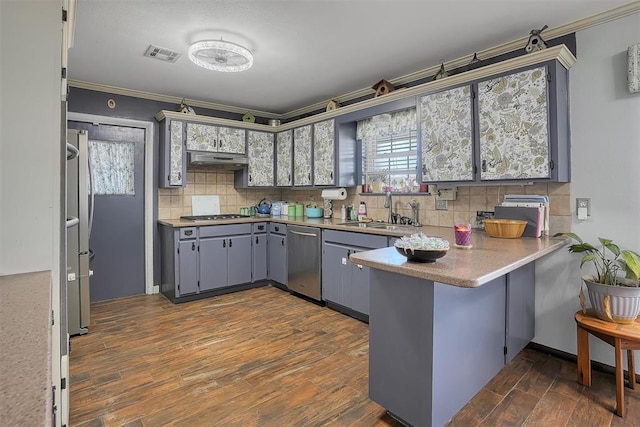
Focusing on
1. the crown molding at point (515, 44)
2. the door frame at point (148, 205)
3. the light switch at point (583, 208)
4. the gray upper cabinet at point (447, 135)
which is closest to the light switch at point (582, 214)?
the light switch at point (583, 208)

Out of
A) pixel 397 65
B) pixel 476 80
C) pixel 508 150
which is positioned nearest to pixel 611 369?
pixel 508 150

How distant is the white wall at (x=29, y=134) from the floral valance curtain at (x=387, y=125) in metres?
2.72

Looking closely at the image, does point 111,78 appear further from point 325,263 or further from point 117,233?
point 325,263

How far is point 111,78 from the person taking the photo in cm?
355

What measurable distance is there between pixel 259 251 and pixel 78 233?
78.0 inches

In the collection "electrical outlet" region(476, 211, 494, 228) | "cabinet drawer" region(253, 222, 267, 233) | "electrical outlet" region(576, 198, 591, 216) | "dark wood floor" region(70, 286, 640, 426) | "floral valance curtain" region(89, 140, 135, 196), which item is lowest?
"dark wood floor" region(70, 286, 640, 426)

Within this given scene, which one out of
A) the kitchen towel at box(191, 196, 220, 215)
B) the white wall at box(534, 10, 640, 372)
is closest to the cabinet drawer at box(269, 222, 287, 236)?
the kitchen towel at box(191, 196, 220, 215)

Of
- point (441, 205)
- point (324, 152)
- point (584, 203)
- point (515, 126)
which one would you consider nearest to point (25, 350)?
point (515, 126)

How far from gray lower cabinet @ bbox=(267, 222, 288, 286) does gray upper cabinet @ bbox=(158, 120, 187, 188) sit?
1.24 meters

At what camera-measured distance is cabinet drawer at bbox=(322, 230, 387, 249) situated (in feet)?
9.88

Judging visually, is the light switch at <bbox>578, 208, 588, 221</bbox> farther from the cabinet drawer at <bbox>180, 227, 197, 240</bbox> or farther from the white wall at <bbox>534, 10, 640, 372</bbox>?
the cabinet drawer at <bbox>180, 227, 197, 240</bbox>

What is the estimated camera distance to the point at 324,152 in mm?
4059

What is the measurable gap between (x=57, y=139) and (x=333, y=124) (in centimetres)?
313

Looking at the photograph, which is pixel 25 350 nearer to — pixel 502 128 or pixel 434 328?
pixel 434 328
